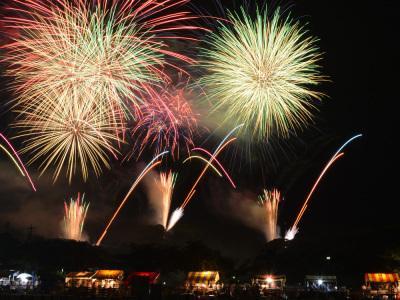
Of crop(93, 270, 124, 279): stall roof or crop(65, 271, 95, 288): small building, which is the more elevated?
crop(93, 270, 124, 279): stall roof

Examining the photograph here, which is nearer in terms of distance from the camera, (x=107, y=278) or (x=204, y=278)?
(x=107, y=278)

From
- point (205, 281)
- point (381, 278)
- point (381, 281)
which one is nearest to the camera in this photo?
point (381, 281)

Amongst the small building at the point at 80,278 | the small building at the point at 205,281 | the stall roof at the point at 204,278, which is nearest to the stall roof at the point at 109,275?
the small building at the point at 80,278

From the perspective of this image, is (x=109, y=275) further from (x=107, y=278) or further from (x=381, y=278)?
(x=381, y=278)

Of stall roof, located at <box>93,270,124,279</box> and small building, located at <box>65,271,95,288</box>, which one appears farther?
A: small building, located at <box>65,271,95,288</box>

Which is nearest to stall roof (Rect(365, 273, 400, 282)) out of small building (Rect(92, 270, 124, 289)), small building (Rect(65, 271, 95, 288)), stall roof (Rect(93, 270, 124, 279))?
small building (Rect(92, 270, 124, 289))

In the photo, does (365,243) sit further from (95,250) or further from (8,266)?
(8,266)

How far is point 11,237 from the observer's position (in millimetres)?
84938

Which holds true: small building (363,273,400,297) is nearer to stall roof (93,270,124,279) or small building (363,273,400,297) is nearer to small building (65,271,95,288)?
stall roof (93,270,124,279)

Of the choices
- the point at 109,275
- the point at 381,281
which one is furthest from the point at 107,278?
the point at 381,281

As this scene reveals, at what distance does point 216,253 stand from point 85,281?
25.2m

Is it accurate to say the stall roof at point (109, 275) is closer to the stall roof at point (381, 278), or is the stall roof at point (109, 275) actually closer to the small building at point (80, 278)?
the small building at point (80, 278)

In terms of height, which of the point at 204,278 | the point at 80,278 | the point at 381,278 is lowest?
the point at 80,278

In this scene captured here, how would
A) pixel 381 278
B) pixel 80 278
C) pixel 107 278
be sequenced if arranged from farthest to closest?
pixel 80 278
pixel 107 278
pixel 381 278
